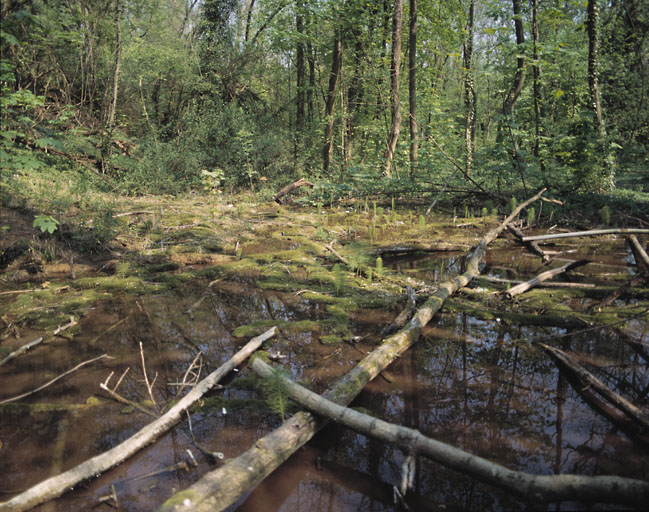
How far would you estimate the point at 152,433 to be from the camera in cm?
262

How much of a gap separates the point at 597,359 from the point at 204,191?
1176 centimetres

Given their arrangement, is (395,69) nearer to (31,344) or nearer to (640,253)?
(640,253)

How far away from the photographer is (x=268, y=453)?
2336mm

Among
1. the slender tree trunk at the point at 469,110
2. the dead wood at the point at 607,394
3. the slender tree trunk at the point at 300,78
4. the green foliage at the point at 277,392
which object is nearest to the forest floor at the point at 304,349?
the dead wood at the point at 607,394

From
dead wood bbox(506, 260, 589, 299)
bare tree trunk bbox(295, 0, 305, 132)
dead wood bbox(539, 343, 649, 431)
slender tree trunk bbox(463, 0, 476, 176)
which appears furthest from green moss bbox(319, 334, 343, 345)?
bare tree trunk bbox(295, 0, 305, 132)

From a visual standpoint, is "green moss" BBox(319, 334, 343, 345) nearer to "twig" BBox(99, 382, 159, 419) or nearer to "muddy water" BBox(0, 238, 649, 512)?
"muddy water" BBox(0, 238, 649, 512)

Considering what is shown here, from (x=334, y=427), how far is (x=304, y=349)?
4.15 feet

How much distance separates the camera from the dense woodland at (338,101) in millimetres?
10703

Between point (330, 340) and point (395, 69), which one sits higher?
point (395, 69)

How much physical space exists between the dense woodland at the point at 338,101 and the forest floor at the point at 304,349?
349 centimetres

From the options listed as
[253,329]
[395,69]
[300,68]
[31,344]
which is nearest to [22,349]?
[31,344]

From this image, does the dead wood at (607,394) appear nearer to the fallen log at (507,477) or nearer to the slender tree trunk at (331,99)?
the fallen log at (507,477)

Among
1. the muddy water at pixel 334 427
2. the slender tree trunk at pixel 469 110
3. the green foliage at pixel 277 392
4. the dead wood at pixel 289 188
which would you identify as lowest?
the muddy water at pixel 334 427

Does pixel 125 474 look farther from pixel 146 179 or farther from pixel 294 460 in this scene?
pixel 146 179
